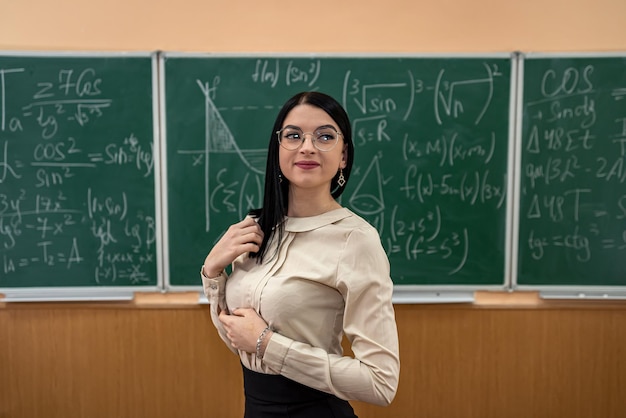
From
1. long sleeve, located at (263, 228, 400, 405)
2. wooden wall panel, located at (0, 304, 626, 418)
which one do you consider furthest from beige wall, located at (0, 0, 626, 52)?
long sleeve, located at (263, 228, 400, 405)

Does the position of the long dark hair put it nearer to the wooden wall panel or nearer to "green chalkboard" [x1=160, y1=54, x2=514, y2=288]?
"green chalkboard" [x1=160, y1=54, x2=514, y2=288]

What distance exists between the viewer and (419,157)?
2311 mm

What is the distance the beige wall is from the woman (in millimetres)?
1379

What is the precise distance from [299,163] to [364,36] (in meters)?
1.49

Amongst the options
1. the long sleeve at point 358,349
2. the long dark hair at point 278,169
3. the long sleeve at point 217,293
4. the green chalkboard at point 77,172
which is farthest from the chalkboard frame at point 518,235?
the green chalkboard at point 77,172

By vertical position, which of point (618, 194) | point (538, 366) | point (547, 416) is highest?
point (618, 194)

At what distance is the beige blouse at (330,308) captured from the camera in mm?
992

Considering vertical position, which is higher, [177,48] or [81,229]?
[177,48]

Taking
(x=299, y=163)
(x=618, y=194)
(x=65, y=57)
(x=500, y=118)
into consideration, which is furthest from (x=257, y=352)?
(x=618, y=194)

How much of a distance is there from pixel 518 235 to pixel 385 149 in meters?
0.87

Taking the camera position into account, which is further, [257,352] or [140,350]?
[140,350]

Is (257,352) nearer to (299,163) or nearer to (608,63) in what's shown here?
(299,163)

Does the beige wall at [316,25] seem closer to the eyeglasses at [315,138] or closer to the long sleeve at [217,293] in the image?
the eyeglasses at [315,138]

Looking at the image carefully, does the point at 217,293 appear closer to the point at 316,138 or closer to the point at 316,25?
the point at 316,138
